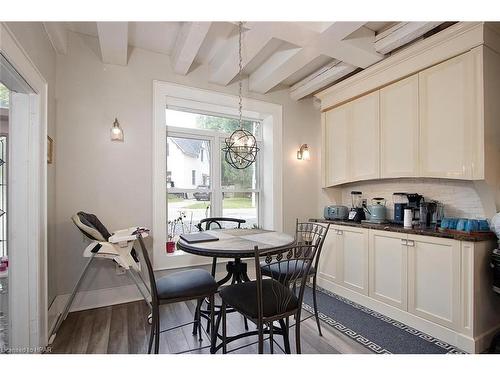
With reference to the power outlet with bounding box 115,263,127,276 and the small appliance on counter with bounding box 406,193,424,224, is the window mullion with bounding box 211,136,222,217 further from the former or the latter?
the small appliance on counter with bounding box 406,193,424,224

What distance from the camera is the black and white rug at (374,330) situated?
2096mm

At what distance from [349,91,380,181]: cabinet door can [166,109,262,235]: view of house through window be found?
1.47 m

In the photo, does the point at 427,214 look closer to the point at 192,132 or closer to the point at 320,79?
the point at 320,79

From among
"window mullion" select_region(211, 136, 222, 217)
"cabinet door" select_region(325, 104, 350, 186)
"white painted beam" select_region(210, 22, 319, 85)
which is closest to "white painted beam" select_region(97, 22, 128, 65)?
"white painted beam" select_region(210, 22, 319, 85)

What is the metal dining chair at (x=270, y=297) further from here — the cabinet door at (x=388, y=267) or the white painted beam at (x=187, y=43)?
the white painted beam at (x=187, y=43)

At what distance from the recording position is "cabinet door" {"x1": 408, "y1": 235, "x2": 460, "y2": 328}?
2.16 metres

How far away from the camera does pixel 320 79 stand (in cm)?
343

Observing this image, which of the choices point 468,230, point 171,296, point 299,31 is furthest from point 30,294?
point 468,230

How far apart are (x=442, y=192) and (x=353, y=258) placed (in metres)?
1.15

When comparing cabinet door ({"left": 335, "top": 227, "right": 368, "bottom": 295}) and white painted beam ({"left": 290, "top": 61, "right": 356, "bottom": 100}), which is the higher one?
white painted beam ({"left": 290, "top": 61, "right": 356, "bottom": 100})

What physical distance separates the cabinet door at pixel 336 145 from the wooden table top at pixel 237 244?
1444mm

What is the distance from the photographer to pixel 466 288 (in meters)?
2.09

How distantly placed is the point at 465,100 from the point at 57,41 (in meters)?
3.66

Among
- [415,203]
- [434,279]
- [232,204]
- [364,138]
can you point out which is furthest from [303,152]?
[434,279]
